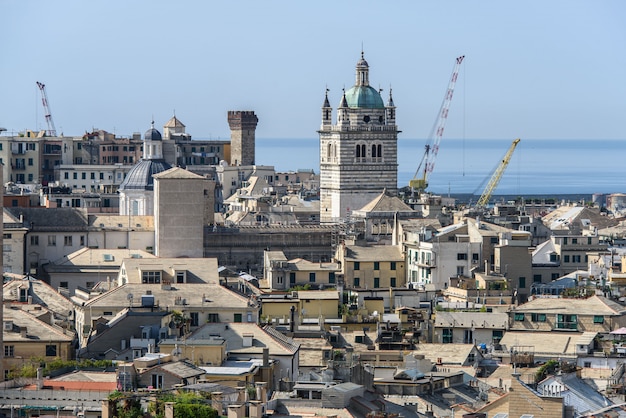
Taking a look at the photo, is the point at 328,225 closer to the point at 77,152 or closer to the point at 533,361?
the point at 533,361

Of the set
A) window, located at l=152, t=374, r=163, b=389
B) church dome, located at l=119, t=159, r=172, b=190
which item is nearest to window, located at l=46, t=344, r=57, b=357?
window, located at l=152, t=374, r=163, b=389

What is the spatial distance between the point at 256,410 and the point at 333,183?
6623 cm

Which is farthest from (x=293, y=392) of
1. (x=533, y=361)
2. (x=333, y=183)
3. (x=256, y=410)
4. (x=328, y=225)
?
(x=333, y=183)

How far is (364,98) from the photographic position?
10719 centimetres

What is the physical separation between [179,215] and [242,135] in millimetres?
76682

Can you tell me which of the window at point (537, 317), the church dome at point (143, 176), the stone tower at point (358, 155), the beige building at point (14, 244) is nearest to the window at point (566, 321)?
the window at point (537, 317)

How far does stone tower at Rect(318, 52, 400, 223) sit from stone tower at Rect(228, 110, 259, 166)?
49.6m

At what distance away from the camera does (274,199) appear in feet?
408

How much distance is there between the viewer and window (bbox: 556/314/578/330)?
215ft

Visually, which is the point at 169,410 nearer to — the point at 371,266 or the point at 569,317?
the point at 569,317

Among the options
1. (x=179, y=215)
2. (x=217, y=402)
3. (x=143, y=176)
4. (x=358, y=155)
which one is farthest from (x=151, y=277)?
(x=358, y=155)

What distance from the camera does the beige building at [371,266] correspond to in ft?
262

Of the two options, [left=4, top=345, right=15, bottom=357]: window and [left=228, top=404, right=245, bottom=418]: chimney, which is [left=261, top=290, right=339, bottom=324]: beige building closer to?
[left=4, top=345, right=15, bottom=357]: window

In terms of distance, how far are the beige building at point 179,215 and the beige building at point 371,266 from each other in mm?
5214
